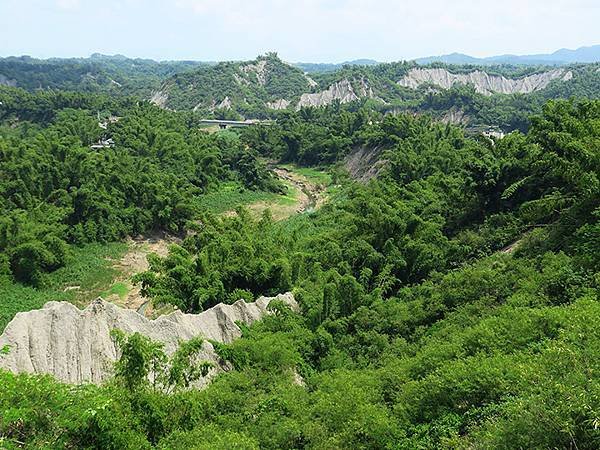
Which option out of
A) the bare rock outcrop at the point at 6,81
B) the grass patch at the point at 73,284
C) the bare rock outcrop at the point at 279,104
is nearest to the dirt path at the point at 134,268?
the grass patch at the point at 73,284

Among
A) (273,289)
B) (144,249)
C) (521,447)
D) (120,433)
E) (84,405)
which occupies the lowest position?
(144,249)

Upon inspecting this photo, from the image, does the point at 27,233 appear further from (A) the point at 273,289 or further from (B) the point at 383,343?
(B) the point at 383,343

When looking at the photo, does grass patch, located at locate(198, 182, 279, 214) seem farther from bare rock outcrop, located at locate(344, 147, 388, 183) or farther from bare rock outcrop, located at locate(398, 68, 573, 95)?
bare rock outcrop, located at locate(398, 68, 573, 95)

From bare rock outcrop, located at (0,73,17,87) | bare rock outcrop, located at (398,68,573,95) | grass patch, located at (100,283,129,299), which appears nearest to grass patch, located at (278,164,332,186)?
grass patch, located at (100,283,129,299)

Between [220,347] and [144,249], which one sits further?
[144,249]

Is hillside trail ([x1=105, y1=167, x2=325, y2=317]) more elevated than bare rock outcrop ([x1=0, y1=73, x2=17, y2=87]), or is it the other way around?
bare rock outcrop ([x1=0, y1=73, x2=17, y2=87])

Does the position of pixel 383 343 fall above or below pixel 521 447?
below

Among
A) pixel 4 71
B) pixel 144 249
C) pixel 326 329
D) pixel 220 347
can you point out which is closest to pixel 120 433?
pixel 220 347
